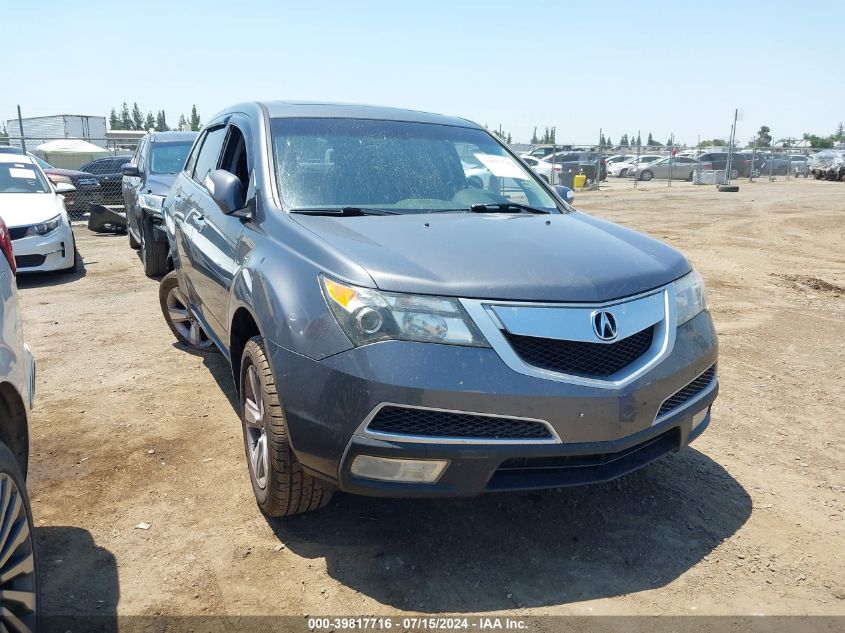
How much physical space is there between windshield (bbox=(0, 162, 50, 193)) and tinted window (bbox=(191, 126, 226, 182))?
5.84 metres

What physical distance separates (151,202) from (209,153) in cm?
387

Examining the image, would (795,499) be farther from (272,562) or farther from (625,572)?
(272,562)

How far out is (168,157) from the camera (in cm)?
962

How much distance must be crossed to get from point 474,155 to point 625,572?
2477mm

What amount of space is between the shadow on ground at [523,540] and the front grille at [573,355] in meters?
0.85

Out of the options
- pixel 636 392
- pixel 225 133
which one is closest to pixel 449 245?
pixel 636 392

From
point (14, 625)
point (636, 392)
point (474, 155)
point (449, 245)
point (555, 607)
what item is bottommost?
point (555, 607)

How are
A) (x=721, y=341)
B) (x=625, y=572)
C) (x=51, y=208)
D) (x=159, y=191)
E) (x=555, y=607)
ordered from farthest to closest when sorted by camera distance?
(x=51, y=208) < (x=159, y=191) < (x=721, y=341) < (x=625, y=572) < (x=555, y=607)

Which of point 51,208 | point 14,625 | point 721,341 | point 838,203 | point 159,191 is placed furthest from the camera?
point 838,203

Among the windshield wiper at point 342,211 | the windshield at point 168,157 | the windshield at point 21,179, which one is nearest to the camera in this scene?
the windshield wiper at point 342,211

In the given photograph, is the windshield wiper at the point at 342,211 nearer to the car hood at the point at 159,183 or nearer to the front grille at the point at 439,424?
the front grille at the point at 439,424

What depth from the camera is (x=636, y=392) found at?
8.48 ft

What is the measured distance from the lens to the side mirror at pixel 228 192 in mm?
3475

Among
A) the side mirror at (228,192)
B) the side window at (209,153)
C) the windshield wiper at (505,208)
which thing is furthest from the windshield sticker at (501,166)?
the side window at (209,153)
